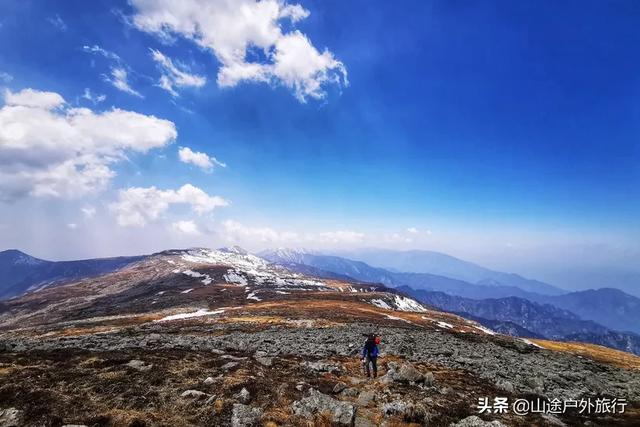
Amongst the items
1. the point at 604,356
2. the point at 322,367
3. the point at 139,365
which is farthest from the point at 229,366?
the point at 604,356

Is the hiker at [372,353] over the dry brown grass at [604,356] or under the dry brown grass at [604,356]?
over

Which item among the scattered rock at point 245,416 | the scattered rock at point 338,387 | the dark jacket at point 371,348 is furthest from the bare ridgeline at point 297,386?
the dark jacket at point 371,348

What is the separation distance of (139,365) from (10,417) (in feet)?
25.1

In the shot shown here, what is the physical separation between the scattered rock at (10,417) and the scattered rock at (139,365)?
665cm

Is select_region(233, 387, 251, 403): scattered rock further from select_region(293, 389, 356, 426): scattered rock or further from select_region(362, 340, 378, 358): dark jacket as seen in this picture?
select_region(362, 340, 378, 358): dark jacket

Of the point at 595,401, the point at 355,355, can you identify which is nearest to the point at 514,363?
the point at 595,401

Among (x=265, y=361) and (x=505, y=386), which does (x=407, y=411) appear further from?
(x=265, y=361)

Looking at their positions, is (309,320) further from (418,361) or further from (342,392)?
(342,392)

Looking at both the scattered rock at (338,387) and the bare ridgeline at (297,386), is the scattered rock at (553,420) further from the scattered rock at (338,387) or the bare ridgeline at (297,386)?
the scattered rock at (338,387)

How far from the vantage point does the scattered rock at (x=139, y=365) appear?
21.0 metres

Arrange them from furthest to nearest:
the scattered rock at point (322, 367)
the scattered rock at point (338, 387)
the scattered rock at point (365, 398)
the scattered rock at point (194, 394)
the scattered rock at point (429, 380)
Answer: the scattered rock at point (322, 367)
the scattered rock at point (429, 380)
the scattered rock at point (338, 387)
the scattered rock at point (365, 398)
the scattered rock at point (194, 394)

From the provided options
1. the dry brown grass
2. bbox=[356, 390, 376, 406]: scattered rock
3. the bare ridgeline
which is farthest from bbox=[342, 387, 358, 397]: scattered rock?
the dry brown grass

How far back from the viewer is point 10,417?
1415cm

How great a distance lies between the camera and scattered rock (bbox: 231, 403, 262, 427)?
15094 millimetres
